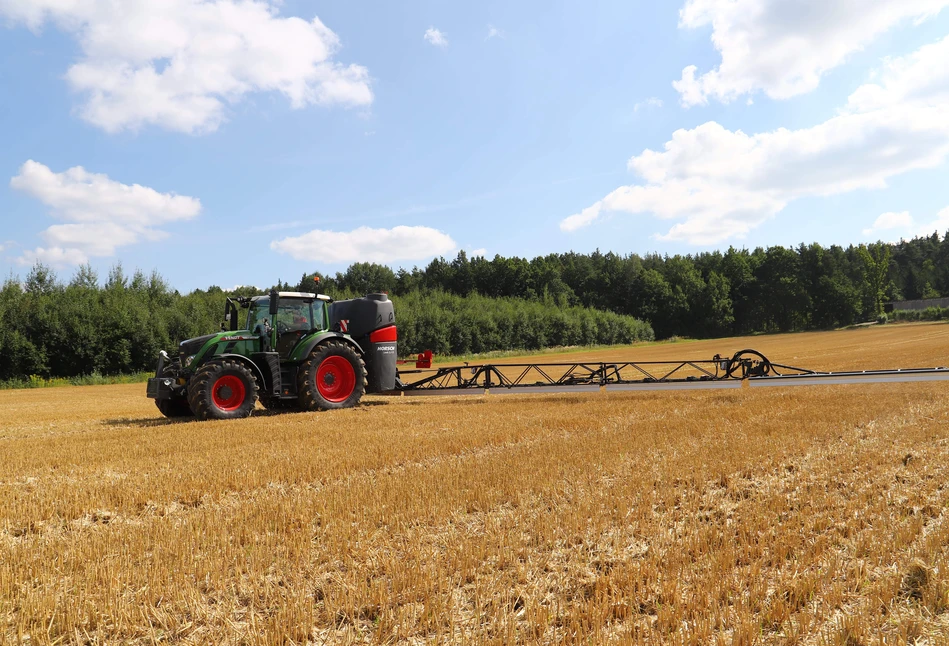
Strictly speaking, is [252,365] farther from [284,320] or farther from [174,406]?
[174,406]

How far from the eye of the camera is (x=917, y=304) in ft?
308

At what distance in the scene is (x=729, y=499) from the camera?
5320mm

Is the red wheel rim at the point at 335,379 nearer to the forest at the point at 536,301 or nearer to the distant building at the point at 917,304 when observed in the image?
the forest at the point at 536,301

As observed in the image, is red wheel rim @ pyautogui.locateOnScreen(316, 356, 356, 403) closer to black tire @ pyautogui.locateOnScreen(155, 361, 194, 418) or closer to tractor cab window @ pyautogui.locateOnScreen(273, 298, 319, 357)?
tractor cab window @ pyautogui.locateOnScreen(273, 298, 319, 357)

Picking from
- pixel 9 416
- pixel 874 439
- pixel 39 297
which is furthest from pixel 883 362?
pixel 39 297

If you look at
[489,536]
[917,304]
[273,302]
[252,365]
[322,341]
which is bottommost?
[489,536]

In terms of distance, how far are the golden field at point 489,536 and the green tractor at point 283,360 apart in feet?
6.33

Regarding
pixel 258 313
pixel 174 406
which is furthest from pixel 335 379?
pixel 174 406

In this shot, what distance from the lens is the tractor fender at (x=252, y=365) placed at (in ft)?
35.4

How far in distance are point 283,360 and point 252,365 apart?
81 cm

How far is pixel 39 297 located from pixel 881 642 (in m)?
41.7

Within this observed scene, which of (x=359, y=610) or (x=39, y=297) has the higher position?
(x=39, y=297)

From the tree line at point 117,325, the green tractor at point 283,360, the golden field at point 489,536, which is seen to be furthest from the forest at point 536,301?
the golden field at point 489,536

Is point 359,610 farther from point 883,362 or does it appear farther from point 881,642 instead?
point 883,362
